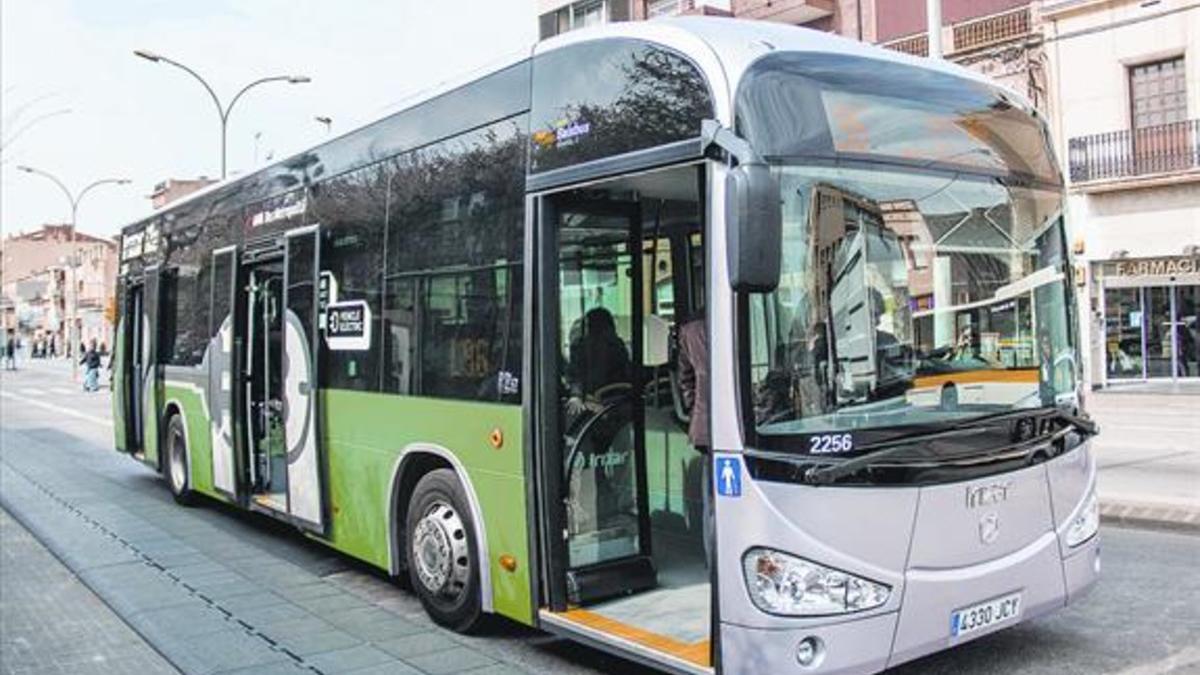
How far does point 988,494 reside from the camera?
4.63 m

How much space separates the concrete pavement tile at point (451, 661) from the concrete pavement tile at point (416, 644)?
68 millimetres

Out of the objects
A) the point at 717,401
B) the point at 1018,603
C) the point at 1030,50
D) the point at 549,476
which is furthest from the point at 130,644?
the point at 1030,50

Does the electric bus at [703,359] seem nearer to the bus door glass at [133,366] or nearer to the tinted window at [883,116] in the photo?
the tinted window at [883,116]

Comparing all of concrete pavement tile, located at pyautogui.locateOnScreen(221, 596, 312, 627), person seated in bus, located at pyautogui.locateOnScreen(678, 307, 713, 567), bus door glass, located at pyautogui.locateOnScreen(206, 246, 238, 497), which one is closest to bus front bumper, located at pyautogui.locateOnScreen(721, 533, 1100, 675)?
person seated in bus, located at pyautogui.locateOnScreen(678, 307, 713, 567)

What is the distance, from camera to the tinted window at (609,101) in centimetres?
464

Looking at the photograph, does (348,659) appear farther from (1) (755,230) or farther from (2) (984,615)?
(1) (755,230)

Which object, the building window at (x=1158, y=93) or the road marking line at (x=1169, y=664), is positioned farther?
the building window at (x=1158, y=93)

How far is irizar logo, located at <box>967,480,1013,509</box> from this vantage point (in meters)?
4.56

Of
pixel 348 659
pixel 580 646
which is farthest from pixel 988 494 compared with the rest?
pixel 348 659

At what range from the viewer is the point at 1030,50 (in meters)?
25.1

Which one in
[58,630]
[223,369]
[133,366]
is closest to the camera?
[58,630]

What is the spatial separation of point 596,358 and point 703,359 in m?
0.85

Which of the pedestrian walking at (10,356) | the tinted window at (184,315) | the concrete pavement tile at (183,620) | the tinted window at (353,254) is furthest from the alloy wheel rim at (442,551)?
the pedestrian walking at (10,356)

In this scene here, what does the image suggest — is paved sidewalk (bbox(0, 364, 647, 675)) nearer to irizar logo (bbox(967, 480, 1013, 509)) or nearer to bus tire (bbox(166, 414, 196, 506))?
bus tire (bbox(166, 414, 196, 506))
